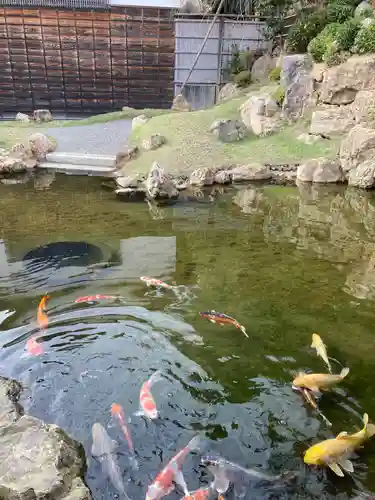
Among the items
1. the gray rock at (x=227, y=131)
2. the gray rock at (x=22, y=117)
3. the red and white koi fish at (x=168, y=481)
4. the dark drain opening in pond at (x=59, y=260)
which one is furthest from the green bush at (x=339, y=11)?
the red and white koi fish at (x=168, y=481)

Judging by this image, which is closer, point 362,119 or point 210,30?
point 362,119

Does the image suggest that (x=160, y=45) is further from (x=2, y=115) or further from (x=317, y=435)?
(x=317, y=435)

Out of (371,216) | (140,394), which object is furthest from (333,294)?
(371,216)

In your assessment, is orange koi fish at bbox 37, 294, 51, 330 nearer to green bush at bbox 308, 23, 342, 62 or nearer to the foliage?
the foliage

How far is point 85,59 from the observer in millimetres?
18938

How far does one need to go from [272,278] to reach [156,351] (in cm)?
252

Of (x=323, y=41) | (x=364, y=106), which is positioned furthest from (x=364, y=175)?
(x=323, y=41)

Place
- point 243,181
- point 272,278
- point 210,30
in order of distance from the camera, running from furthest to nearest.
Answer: point 210,30 → point 243,181 → point 272,278

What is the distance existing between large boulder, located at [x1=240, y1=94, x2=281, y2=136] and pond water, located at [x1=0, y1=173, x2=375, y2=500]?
491cm

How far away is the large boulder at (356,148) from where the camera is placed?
36.7 ft

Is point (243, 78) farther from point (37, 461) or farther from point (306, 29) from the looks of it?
point (37, 461)

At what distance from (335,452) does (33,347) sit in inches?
127

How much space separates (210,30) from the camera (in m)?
17.5

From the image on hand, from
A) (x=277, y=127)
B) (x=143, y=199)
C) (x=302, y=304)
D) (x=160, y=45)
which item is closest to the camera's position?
(x=302, y=304)
